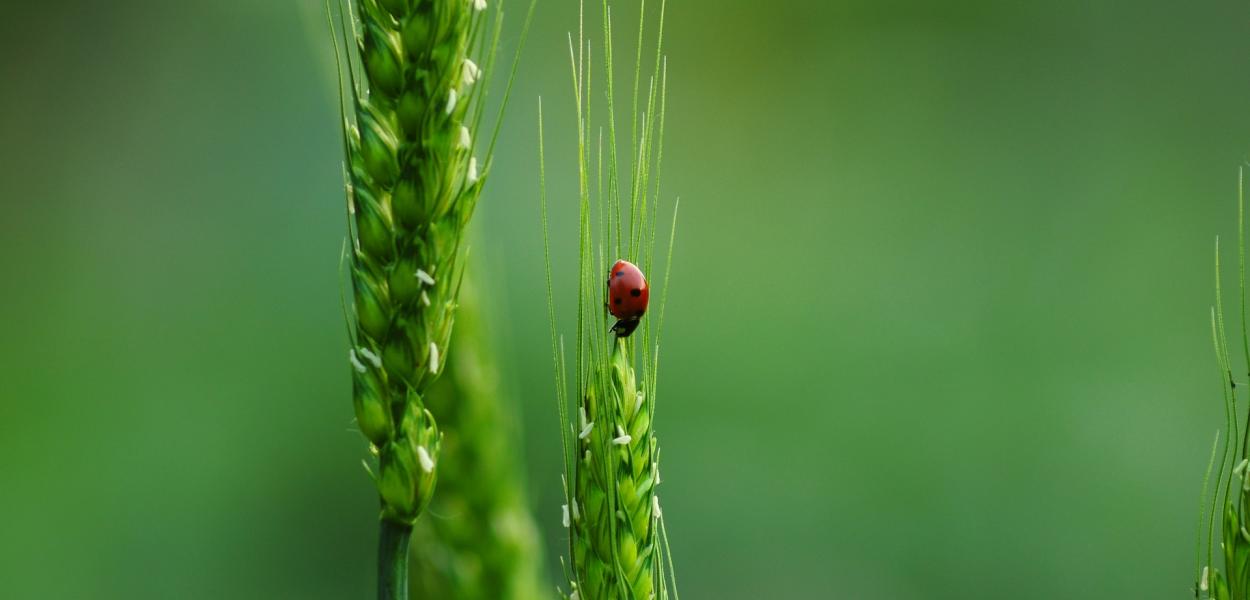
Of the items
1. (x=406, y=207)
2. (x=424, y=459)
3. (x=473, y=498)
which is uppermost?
(x=406, y=207)

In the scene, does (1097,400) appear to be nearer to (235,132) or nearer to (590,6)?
(590,6)

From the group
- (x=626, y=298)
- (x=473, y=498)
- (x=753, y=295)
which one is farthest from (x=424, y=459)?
(x=753, y=295)

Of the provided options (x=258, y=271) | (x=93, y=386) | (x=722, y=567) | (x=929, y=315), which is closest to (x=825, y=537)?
(x=722, y=567)

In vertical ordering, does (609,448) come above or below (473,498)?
above

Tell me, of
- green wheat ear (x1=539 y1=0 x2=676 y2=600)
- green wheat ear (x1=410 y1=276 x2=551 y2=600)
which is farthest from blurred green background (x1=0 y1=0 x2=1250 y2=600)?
green wheat ear (x1=539 y1=0 x2=676 y2=600)

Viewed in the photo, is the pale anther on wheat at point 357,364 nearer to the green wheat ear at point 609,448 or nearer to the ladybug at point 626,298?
the green wheat ear at point 609,448

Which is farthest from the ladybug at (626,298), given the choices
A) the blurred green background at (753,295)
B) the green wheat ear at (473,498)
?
the blurred green background at (753,295)

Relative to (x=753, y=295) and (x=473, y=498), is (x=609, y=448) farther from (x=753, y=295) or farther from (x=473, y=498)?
(x=753, y=295)
